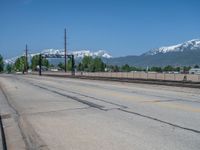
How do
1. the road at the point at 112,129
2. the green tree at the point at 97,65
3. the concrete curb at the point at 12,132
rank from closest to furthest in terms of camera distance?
the road at the point at 112,129 < the concrete curb at the point at 12,132 < the green tree at the point at 97,65

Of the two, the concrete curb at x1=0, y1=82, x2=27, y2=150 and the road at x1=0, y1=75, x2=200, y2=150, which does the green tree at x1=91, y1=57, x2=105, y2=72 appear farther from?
the road at x1=0, y1=75, x2=200, y2=150

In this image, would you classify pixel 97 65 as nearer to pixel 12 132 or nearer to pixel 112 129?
pixel 12 132

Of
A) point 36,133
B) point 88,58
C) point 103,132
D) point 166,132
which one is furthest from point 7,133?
point 88,58

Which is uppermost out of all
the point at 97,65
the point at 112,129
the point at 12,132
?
the point at 97,65

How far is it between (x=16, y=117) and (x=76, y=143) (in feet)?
19.8

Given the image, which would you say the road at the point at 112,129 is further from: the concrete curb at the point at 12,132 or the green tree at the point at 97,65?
the green tree at the point at 97,65

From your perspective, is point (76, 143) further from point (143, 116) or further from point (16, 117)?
point (16, 117)

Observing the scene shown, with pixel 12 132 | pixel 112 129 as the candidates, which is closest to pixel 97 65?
pixel 12 132

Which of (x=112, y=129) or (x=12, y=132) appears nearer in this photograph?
(x=112, y=129)

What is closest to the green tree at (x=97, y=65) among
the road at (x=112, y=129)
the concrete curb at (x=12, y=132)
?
the concrete curb at (x=12, y=132)

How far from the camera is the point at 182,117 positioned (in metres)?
11.9

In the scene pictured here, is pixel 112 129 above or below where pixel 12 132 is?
above

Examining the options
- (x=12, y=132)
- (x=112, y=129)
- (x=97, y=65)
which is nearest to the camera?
(x=112, y=129)

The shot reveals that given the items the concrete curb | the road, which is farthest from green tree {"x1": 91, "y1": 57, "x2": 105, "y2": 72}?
the road
